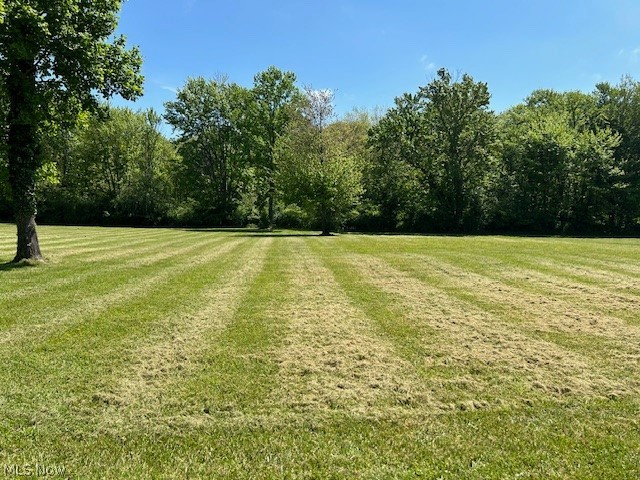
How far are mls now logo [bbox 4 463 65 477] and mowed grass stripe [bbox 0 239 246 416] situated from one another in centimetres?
82

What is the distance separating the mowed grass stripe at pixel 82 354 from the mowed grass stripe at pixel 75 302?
0.22 meters

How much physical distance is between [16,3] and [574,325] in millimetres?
13654

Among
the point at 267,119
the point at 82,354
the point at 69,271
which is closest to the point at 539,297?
the point at 82,354

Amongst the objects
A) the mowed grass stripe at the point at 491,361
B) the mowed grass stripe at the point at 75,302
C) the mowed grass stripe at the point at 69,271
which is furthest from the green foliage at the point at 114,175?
the mowed grass stripe at the point at 491,361

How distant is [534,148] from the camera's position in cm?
3991

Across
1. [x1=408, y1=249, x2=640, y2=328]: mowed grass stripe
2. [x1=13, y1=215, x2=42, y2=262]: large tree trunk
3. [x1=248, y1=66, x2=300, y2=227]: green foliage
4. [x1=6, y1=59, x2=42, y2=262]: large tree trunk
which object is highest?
[x1=248, y1=66, x2=300, y2=227]: green foliage

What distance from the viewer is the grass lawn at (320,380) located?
3.57 metres

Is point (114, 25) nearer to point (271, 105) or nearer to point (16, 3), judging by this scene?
point (16, 3)

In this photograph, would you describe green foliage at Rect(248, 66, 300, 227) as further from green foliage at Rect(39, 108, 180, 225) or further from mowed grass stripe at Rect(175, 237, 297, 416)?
mowed grass stripe at Rect(175, 237, 297, 416)

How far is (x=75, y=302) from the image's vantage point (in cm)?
856

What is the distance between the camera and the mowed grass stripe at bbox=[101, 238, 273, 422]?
14.7ft

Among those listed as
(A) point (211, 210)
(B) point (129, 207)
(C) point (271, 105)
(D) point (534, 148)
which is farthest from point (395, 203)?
(B) point (129, 207)

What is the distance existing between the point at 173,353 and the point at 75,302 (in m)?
3.96

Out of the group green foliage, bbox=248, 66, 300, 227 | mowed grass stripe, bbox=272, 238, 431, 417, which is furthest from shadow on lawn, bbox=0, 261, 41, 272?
green foliage, bbox=248, 66, 300, 227
